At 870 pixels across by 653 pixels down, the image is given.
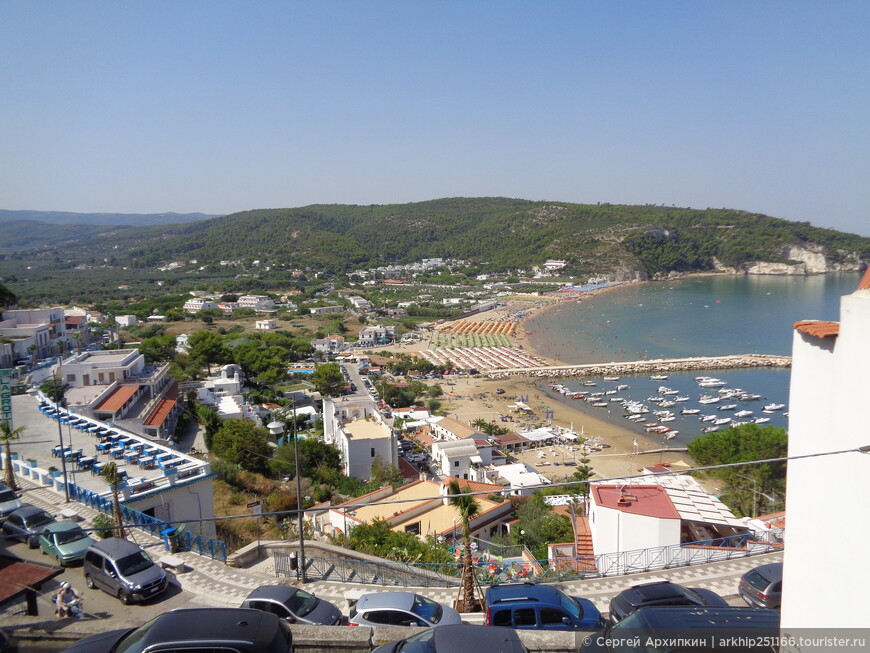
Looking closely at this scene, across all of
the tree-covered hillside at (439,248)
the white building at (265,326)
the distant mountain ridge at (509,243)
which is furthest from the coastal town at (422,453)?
the distant mountain ridge at (509,243)

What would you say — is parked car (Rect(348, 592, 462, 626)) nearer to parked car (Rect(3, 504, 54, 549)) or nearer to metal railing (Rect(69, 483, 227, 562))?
metal railing (Rect(69, 483, 227, 562))

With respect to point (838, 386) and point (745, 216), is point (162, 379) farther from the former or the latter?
point (745, 216)

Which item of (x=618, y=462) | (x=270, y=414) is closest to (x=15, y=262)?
(x=270, y=414)

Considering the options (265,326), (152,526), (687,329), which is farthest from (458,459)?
(687,329)

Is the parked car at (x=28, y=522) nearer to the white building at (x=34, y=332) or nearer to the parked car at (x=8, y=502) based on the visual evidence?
the parked car at (x=8, y=502)

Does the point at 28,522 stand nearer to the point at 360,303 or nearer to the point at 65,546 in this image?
the point at 65,546

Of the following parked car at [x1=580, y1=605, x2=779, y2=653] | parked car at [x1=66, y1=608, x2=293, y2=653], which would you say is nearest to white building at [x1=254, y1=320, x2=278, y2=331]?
parked car at [x1=66, y1=608, x2=293, y2=653]
